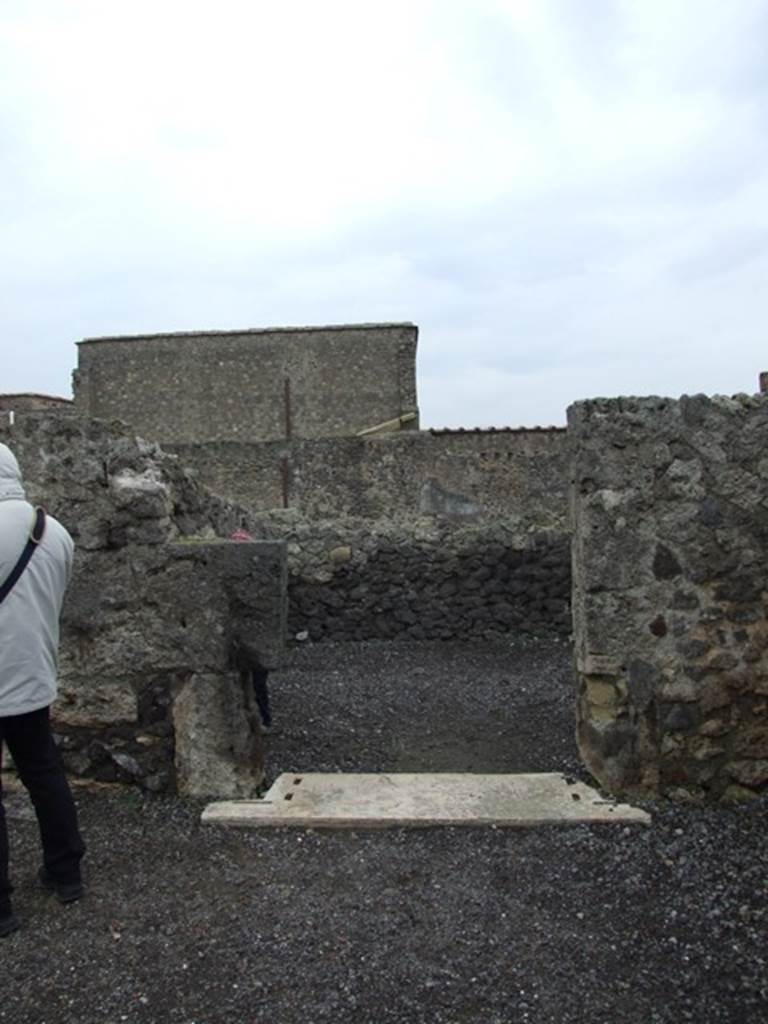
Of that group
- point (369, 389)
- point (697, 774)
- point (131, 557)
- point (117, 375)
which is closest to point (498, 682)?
point (697, 774)

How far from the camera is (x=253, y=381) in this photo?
1033 inches

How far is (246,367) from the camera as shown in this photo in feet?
85.9

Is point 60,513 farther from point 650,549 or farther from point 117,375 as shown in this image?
point 117,375

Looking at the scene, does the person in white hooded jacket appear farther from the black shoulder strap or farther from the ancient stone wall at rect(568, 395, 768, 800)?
the ancient stone wall at rect(568, 395, 768, 800)

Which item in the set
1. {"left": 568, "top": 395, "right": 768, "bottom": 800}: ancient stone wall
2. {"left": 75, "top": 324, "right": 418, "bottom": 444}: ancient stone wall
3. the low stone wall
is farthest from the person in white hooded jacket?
{"left": 75, "top": 324, "right": 418, "bottom": 444}: ancient stone wall

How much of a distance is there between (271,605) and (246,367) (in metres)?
23.0

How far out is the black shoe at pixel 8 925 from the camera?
9.16 feet

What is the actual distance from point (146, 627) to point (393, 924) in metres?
1.86

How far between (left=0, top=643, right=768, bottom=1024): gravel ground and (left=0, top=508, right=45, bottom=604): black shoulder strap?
112 centimetres

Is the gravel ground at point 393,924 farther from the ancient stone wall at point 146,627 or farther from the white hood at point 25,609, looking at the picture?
the white hood at point 25,609

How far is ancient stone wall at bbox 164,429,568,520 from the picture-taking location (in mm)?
16781

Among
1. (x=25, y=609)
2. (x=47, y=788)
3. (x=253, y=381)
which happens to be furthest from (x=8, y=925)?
(x=253, y=381)

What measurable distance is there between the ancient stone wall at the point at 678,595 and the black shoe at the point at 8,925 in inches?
100

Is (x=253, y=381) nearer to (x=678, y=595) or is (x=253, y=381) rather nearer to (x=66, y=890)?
(x=678, y=595)
